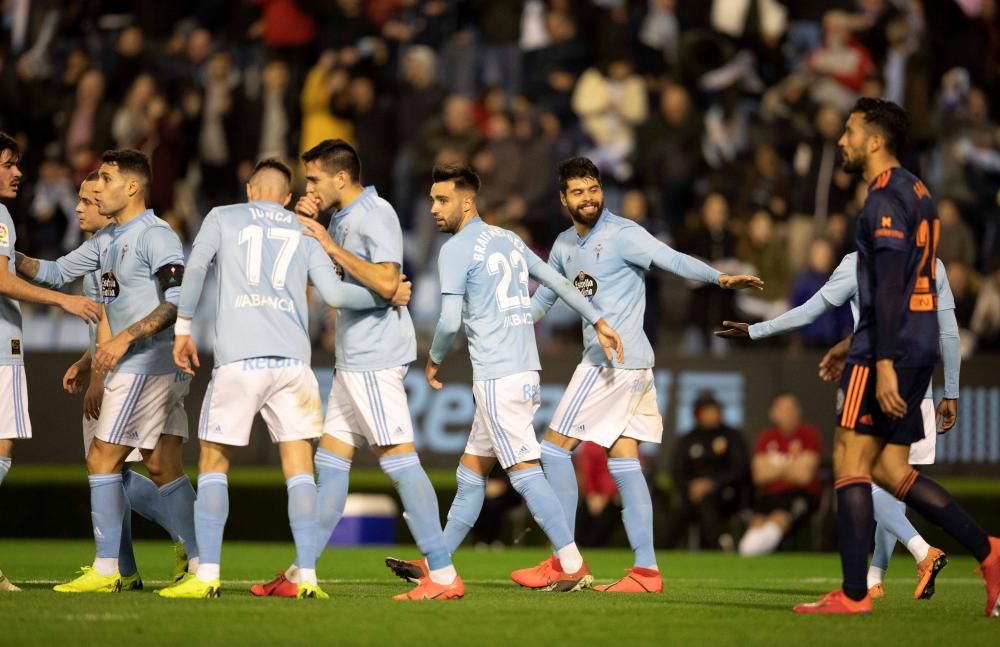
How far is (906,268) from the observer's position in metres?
8.28

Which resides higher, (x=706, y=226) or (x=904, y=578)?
(x=706, y=226)

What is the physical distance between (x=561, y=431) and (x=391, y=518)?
6.53 meters

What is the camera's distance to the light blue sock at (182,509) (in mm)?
9938

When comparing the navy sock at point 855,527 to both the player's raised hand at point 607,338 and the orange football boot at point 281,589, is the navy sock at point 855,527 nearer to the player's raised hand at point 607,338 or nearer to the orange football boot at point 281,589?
the player's raised hand at point 607,338

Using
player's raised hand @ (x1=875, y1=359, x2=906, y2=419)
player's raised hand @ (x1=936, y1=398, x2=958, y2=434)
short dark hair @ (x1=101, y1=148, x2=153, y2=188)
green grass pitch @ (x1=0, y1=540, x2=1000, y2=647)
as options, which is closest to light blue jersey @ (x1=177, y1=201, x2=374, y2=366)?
short dark hair @ (x1=101, y1=148, x2=153, y2=188)

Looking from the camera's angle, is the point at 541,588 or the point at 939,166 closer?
the point at 541,588

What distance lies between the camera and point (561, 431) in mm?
10633

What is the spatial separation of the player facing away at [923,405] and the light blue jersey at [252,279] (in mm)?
2999

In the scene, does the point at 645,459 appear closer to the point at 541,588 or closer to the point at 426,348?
the point at 426,348

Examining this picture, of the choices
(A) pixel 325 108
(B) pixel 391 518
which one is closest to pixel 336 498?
(B) pixel 391 518

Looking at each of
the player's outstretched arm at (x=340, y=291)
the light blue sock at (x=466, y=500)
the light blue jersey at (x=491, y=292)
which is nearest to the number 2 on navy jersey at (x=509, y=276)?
the light blue jersey at (x=491, y=292)

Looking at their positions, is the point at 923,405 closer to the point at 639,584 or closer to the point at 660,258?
the point at 660,258

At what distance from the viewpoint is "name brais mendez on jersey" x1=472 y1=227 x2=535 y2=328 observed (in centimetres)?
997

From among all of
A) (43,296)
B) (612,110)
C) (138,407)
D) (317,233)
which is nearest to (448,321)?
(317,233)
